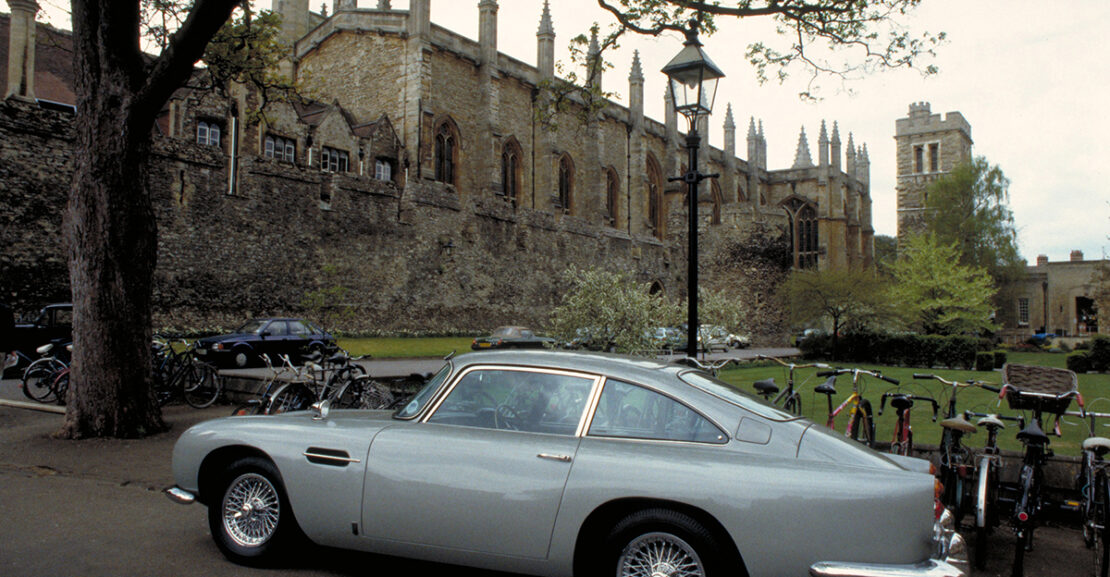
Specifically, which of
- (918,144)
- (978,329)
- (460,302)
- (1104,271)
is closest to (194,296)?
(460,302)

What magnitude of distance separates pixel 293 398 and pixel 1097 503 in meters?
7.72

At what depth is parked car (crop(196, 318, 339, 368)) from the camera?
14.7 meters

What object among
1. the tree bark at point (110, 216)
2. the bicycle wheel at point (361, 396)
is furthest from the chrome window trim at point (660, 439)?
the tree bark at point (110, 216)

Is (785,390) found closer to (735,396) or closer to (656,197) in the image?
(735,396)

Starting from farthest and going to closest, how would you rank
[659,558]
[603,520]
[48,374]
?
[48,374], [603,520], [659,558]

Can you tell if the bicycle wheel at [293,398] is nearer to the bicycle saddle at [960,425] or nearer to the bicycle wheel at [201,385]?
the bicycle wheel at [201,385]

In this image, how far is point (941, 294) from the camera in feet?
116

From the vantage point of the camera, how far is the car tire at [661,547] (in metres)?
3.09

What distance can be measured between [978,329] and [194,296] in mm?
34956

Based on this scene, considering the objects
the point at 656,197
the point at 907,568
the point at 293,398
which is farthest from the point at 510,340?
the point at 656,197

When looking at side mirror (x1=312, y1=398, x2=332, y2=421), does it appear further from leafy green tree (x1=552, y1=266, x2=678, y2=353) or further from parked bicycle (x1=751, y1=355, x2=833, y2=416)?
leafy green tree (x1=552, y1=266, x2=678, y2=353)

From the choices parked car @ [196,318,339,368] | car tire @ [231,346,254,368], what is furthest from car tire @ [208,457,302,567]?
car tire @ [231,346,254,368]

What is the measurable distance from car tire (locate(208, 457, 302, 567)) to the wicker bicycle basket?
5.13 metres

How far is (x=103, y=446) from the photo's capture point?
7.46 meters
